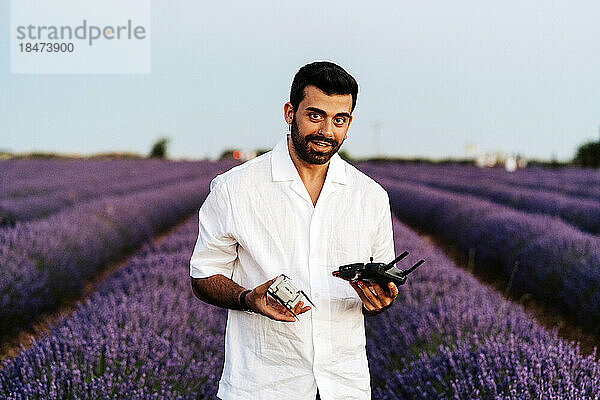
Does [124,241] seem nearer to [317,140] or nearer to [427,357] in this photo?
[427,357]

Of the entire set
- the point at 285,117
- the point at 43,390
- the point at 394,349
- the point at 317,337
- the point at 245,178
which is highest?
the point at 285,117

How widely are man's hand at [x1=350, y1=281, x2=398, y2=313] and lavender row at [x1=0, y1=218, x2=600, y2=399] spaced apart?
771mm

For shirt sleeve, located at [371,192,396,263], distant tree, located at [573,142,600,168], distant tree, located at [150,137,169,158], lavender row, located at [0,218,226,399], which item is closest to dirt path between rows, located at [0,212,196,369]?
lavender row, located at [0,218,226,399]

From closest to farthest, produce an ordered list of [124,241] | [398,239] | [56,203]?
[398,239], [124,241], [56,203]

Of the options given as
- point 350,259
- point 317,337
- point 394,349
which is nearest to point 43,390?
point 317,337

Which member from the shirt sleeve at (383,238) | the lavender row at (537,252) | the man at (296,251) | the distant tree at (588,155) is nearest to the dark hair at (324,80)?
the man at (296,251)

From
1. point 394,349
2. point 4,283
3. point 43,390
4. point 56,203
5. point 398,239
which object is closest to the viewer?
point 43,390

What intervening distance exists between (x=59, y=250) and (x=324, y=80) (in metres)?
4.07

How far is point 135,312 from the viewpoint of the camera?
2.62 meters

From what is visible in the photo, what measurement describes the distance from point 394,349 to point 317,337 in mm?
1459

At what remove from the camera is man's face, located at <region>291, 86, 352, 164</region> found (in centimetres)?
119

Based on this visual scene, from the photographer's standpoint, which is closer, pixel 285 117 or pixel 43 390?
pixel 285 117

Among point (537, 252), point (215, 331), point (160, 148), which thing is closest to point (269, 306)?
point (215, 331)

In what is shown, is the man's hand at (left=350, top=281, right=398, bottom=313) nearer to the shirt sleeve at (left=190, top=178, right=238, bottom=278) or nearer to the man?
the man
